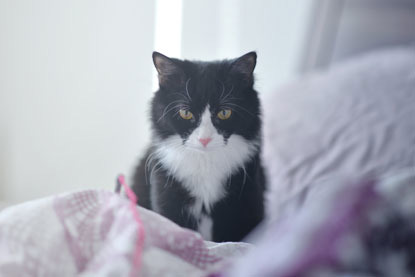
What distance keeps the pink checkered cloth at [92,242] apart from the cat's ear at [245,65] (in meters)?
0.42

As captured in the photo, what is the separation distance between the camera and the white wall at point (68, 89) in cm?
138

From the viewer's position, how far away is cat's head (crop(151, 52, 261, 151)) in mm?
866

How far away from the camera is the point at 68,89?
4.87ft

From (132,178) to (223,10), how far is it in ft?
5.44

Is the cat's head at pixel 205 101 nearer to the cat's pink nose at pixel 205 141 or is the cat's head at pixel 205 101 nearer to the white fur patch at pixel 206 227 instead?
the cat's pink nose at pixel 205 141

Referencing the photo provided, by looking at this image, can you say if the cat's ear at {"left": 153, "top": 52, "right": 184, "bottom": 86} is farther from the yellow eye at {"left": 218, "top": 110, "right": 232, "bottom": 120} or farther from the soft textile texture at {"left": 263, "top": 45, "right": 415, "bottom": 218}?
the soft textile texture at {"left": 263, "top": 45, "right": 415, "bottom": 218}

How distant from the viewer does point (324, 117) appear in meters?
1.63

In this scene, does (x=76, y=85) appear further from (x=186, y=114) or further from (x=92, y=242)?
(x=92, y=242)

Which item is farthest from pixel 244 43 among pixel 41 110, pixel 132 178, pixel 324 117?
pixel 132 178

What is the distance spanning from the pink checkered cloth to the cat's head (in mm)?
275

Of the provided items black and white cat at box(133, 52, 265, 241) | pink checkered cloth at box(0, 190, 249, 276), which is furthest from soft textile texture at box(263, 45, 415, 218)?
pink checkered cloth at box(0, 190, 249, 276)

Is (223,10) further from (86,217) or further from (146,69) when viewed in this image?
(86,217)

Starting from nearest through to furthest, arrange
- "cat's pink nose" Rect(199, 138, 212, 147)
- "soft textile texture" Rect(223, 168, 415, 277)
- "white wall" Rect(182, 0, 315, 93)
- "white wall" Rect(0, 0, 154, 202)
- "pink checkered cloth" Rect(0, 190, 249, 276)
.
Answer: "soft textile texture" Rect(223, 168, 415, 277) → "pink checkered cloth" Rect(0, 190, 249, 276) → "cat's pink nose" Rect(199, 138, 212, 147) → "white wall" Rect(0, 0, 154, 202) → "white wall" Rect(182, 0, 315, 93)

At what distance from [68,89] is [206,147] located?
0.85 metres
